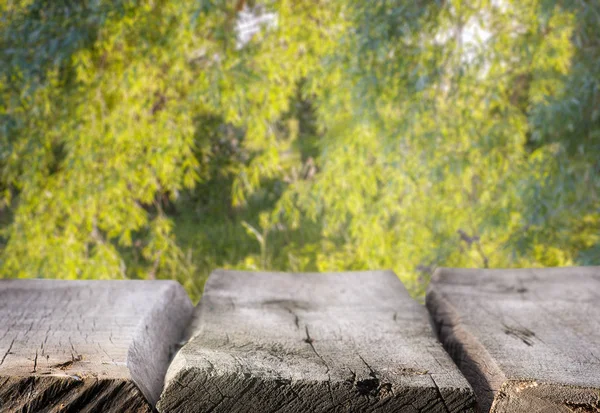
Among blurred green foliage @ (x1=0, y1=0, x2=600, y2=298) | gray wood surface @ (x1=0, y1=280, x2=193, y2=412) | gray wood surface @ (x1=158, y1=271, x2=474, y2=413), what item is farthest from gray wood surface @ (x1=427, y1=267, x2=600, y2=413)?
blurred green foliage @ (x1=0, y1=0, x2=600, y2=298)

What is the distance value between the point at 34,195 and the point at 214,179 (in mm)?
1956

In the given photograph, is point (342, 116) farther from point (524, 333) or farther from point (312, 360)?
point (312, 360)

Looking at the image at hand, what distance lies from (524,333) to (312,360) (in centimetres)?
28

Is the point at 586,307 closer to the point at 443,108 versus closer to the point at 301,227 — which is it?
the point at 443,108

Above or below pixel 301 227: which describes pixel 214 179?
above

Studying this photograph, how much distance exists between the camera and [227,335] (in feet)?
→ 2.28

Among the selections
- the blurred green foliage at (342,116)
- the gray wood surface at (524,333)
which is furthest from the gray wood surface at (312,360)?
the blurred green foliage at (342,116)

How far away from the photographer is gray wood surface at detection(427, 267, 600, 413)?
562 mm

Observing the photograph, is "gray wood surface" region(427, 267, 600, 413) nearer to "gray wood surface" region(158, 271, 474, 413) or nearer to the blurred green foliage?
"gray wood surface" region(158, 271, 474, 413)

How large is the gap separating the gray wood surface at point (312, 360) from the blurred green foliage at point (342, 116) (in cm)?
179

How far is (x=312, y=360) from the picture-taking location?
0.61 meters

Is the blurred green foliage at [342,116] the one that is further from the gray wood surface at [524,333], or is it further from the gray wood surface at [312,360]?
the gray wood surface at [312,360]

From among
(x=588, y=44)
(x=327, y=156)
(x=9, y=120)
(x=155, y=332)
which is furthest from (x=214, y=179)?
(x=155, y=332)

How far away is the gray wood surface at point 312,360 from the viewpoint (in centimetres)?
56
